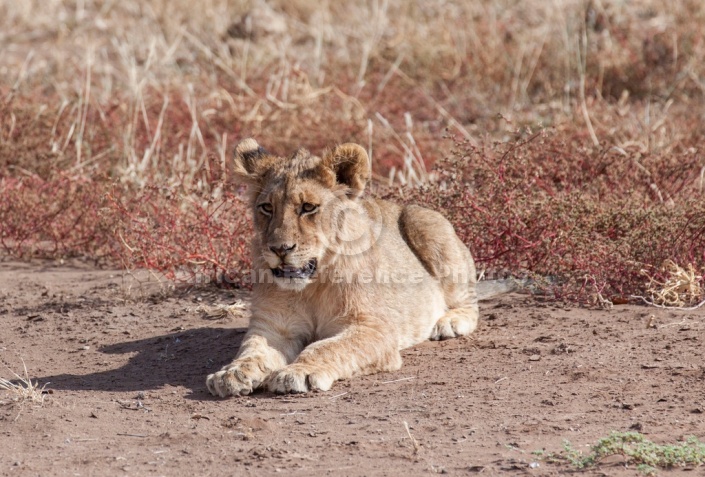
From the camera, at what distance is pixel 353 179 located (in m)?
6.37

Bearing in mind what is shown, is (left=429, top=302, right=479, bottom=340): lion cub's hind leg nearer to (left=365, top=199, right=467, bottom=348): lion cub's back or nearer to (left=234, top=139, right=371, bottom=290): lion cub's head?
(left=365, top=199, right=467, bottom=348): lion cub's back

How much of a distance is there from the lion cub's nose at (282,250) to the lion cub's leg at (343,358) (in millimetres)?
584

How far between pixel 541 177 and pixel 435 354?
2.82 meters

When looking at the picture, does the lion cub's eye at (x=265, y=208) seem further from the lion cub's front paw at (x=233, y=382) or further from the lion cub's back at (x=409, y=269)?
the lion cub's front paw at (x=233, y=382)

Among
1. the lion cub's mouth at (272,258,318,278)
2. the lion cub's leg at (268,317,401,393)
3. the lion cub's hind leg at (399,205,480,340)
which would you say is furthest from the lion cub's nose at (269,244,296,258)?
the lion cub's hind leg at (399,205,480,340)

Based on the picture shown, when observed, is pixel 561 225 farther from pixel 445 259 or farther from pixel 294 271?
pixel 294 271

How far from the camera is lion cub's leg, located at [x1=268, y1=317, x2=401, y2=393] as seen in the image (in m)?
5.78

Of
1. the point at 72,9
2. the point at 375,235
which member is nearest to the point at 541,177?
the point at 375,235

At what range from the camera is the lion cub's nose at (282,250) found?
587cm

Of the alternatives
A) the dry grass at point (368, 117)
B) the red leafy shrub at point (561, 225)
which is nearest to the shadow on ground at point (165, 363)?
the dry grass at point (368, 117)

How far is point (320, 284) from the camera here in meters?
6.37

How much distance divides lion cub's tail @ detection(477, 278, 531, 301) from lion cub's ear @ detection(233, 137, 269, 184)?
2207mm

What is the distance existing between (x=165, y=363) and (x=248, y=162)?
4.53ft

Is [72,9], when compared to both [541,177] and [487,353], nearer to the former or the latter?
[541,177]
